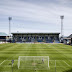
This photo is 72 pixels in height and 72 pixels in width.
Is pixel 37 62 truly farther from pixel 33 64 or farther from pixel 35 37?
pixel 35 37

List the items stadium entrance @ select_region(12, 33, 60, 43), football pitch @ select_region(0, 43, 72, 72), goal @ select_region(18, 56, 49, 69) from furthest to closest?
stadium entrance @ select_region(12, 33, 60, 43) → goal @ select_region(18, 56, 49, 69) → football pitch @ select_region(0, 43, 72, 72)

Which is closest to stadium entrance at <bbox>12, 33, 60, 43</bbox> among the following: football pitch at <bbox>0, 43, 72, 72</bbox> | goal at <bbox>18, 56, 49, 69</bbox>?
football pitch at <bbox>0, 43, 72, 72</bbox>

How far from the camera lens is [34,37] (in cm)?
9644

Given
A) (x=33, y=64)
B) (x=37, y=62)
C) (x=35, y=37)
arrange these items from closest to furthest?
(x=33, y=64), (x=37, y=62), (x=35, y=37)

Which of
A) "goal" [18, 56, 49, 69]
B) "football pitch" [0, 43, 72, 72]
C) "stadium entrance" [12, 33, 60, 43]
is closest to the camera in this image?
"football pitch" [0, 43, 72, 72]

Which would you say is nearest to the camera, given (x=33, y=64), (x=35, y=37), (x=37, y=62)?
(x=33, y=64)

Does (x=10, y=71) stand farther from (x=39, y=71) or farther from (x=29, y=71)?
(x=39, y=71)

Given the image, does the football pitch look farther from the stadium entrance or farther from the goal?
the stadium entrance

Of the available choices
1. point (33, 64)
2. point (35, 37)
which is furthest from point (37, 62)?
point (35, 37)

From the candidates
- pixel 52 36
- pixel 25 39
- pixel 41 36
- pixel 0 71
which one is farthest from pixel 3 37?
pixel 0 71

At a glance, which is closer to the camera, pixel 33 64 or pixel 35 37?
pixel 33 64

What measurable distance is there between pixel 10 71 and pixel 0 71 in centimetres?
165

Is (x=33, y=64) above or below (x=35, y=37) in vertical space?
below

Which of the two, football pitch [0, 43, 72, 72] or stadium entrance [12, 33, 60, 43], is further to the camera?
stadium entrance [12, 33, 60, 43]
